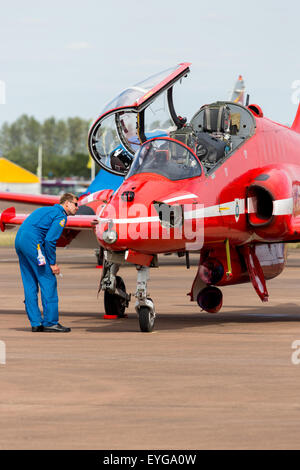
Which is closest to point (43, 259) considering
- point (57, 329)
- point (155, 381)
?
point (57, 329)

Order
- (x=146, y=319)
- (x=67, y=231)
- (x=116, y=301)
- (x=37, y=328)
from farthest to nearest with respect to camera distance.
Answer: (x=67, y=231) → (x=116, y=301) → (x=37, y=328) → (x=146, y=319)

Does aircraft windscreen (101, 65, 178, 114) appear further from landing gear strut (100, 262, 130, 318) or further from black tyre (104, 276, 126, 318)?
black tyre (104, 276, 126, 318)

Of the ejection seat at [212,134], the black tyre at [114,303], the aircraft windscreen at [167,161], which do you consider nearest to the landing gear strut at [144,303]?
the aircraft windscreen at [167,161]

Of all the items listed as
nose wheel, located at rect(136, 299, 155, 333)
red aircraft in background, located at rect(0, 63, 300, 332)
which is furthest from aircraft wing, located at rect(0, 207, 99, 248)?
nose wheel, located at rect(136, 299, 155, 333)

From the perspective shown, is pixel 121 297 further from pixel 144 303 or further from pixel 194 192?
pixel 194 192

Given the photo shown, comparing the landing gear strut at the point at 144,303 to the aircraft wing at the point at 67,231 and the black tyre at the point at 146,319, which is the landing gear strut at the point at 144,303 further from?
the aircraft wing at the point at 67,231

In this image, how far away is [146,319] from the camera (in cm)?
1469

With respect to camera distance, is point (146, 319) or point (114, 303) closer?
point (146, 319)

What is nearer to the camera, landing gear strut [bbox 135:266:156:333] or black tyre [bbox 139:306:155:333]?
landing gear strut [bbox 135:266:156:333]

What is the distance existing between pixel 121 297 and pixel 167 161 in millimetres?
3293

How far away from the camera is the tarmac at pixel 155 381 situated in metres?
7.84

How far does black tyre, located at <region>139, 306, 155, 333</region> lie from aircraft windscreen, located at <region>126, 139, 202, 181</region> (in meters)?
1.98

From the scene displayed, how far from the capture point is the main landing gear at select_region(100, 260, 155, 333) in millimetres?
14492
